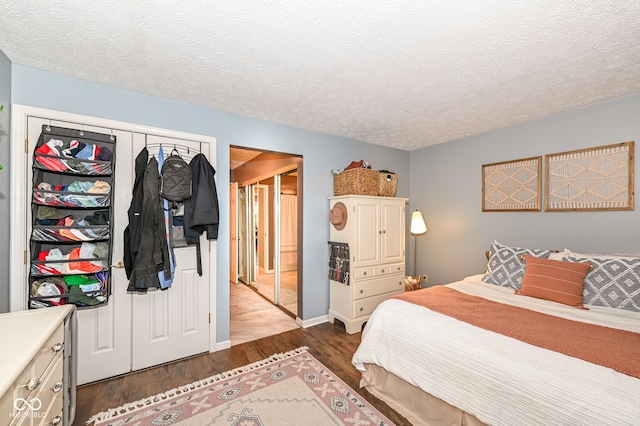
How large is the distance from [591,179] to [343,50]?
278 centimetres

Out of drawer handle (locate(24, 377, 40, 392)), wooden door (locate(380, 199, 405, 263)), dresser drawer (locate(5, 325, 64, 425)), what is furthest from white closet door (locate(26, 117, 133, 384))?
wooden door (locate(380, 199, 405, 263))

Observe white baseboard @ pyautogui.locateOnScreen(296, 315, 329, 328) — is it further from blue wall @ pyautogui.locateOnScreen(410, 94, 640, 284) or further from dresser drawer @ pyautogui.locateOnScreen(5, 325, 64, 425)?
dresser drawer @ pyautogui.locateOnScreen(5, 325, 64, 425)

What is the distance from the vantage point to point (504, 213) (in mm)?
3303

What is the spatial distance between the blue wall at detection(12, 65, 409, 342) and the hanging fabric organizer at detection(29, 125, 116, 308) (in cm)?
31

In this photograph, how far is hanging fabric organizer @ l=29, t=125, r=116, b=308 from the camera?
1.93 metres

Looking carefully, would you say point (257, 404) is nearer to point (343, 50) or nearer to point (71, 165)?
point (71, 165)

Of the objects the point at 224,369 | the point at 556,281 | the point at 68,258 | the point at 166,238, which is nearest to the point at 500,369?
the point at 556,281

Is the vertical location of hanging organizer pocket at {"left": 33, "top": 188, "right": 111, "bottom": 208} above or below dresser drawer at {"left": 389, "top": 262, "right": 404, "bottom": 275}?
above

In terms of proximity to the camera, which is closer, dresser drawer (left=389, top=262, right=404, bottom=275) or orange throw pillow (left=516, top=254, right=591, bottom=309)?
orange throw pillow (left=516, top=254, right=591, bottom=309)

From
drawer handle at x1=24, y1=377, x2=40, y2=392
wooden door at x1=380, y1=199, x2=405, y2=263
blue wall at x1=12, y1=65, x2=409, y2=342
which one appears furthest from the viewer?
wooden door at x1=380, y1=199, x2=405, y2=263

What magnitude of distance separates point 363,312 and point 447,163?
2.44 metres

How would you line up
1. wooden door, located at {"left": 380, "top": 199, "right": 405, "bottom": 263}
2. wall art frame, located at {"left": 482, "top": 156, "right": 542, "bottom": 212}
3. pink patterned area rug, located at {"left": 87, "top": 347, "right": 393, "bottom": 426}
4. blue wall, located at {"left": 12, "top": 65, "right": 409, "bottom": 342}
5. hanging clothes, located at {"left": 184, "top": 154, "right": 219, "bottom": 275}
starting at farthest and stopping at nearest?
1. wooden door, located at {"left": 380, "top": 199, "right": 405, "bottom": 263}
2. wall art frame, located at {"left": 482, "top": 156, "right": 542, "bottom": 212}
3. hanging clothes, located at {"left": 184, "top": 154, "right": 219, "bottom": 275}
4. blue wall, located at {"left": 12, "top": 65, "right": 409, "bottom": 342}
5. pink patterned area rug, located at {"left": 87, "top": 347, "right": 393, "bottom": 426}

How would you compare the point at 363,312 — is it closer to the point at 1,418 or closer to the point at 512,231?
the point at 512,231

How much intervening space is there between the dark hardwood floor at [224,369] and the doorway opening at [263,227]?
0.89 metres
